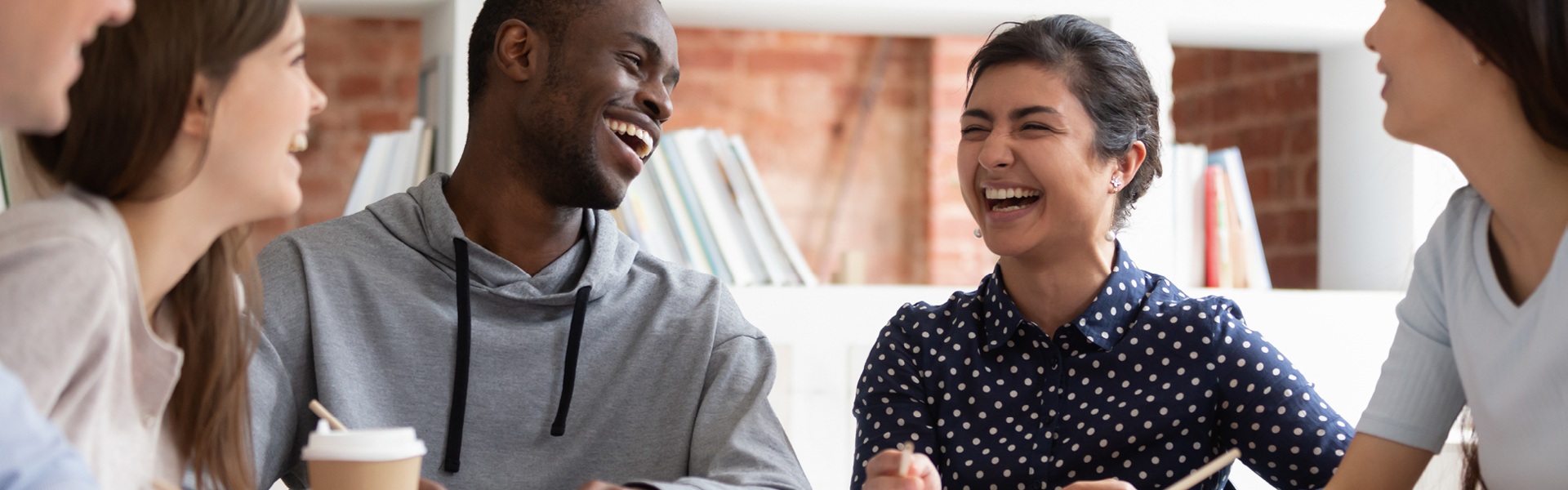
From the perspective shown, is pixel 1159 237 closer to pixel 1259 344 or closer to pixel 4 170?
pixel 1259 344

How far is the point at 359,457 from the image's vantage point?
32.4 inches

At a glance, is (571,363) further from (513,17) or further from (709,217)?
(709,217)

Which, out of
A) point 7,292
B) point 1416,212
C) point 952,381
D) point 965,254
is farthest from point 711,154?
point 965,254

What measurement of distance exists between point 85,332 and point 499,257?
0.59 meters

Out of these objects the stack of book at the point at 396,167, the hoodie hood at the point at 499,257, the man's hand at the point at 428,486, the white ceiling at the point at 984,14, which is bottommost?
the man's hand at the point at 428,486

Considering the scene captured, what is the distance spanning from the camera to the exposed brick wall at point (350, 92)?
3270mm

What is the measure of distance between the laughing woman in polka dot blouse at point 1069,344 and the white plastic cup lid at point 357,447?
1.79ft

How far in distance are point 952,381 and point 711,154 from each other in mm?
745

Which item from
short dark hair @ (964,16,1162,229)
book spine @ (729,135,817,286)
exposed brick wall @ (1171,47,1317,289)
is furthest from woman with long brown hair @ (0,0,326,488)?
exposed brick wall @ (1171,47,1317,289)

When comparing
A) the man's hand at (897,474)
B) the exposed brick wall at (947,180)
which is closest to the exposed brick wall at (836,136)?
the exposed brick wall at (947,180)

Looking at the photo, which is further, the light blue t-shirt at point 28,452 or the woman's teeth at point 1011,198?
the woman's teeth at point 1011,198

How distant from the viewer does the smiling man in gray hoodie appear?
1.20 metres

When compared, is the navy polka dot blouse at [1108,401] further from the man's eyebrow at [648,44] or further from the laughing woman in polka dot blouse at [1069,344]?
the man's eyebrow at [648,44]

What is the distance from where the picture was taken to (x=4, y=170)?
139cm
